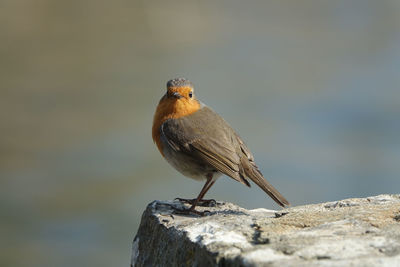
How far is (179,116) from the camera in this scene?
474 centimetres

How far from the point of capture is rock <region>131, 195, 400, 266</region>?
2.47 meters

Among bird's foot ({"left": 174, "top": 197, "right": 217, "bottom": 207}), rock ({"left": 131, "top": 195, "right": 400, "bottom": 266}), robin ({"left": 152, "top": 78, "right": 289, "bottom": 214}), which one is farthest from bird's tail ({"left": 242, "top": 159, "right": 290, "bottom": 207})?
rock ({"left": 131, "top": 195, "right": 400, "bottom": 266})

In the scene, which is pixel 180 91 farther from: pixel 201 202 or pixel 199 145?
pixel 201 202

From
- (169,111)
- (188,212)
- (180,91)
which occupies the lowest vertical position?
(188,212)

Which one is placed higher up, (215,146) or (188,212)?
(215,146)

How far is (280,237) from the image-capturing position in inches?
109

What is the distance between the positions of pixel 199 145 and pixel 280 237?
1.79m

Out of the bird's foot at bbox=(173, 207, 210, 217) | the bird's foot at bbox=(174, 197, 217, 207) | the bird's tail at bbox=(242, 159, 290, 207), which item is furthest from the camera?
the bird's tail at bbox=(242, 159, 290, 207)

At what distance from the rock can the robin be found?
63cm

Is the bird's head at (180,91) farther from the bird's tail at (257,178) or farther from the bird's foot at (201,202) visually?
the bird's foot at (201,202)

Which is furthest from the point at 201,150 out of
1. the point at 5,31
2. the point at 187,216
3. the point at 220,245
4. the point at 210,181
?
the point at 5,31

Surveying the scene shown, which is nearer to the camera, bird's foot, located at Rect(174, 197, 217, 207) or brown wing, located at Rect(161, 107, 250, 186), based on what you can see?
bird's foot, located at Rect(174, 197, 217, 207)

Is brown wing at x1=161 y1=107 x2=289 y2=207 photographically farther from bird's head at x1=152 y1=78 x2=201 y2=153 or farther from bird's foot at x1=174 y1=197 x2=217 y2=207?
bird's foot at x1=174 y1=197 x2=217 y2=207

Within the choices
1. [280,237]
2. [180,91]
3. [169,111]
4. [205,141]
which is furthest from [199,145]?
[280,237]
